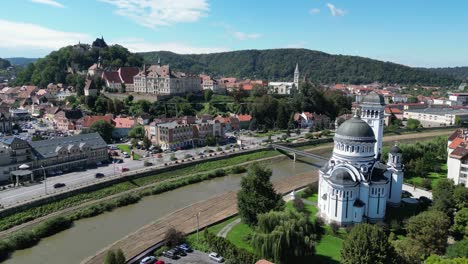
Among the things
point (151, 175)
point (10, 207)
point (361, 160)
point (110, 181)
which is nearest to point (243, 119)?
point (151, 175)

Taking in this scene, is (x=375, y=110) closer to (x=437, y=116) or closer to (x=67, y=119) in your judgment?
(x=67, y=119)

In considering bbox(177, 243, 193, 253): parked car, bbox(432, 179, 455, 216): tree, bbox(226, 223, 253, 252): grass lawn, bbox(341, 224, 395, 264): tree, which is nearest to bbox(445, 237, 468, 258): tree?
bbox(341, 224, 395, 264): tree

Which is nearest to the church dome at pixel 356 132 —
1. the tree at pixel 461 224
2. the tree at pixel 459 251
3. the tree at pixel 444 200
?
the tree at pixel 444 200

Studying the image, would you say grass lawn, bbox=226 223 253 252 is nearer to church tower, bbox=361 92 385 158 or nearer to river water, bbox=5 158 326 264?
river water, bbox=5 158 326 264

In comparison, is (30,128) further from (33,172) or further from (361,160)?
(361,160)

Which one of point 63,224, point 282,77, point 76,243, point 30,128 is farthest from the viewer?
point 282,77

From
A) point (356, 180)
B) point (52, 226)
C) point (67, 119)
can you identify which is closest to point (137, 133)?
point (67, 119)
